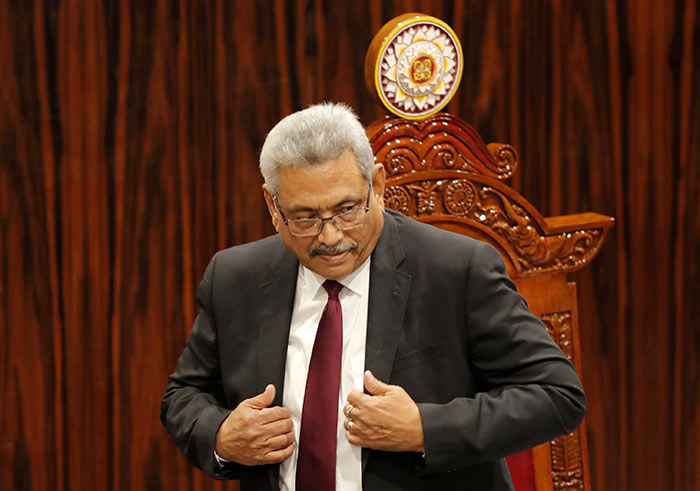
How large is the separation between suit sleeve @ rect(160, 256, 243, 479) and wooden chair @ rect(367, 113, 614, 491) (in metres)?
0.54

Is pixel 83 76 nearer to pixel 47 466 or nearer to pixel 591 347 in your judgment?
pixel 47 466

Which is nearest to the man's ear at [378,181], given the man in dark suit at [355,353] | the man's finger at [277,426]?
the man in dark suit at [355,353]

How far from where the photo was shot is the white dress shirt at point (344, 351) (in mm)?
1709

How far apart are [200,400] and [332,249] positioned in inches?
16.8

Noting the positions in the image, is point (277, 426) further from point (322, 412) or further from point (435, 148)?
point (435, 148)

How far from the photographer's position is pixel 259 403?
1.67 m

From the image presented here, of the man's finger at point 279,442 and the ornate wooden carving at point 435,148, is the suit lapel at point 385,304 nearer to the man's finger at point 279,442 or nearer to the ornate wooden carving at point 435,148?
the man's finger at point 279,442

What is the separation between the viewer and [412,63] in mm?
2062

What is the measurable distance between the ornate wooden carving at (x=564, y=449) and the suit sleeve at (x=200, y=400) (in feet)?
2.98

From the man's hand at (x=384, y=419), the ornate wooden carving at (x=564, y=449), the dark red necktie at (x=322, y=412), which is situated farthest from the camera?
the ornate wooden carving at (x=564, y=449)

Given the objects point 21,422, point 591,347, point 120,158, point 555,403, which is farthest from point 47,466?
point 591,347

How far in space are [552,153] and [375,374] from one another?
1.42 m

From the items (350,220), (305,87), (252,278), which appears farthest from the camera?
(305,87)

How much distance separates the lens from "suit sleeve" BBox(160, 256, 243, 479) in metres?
1.73
